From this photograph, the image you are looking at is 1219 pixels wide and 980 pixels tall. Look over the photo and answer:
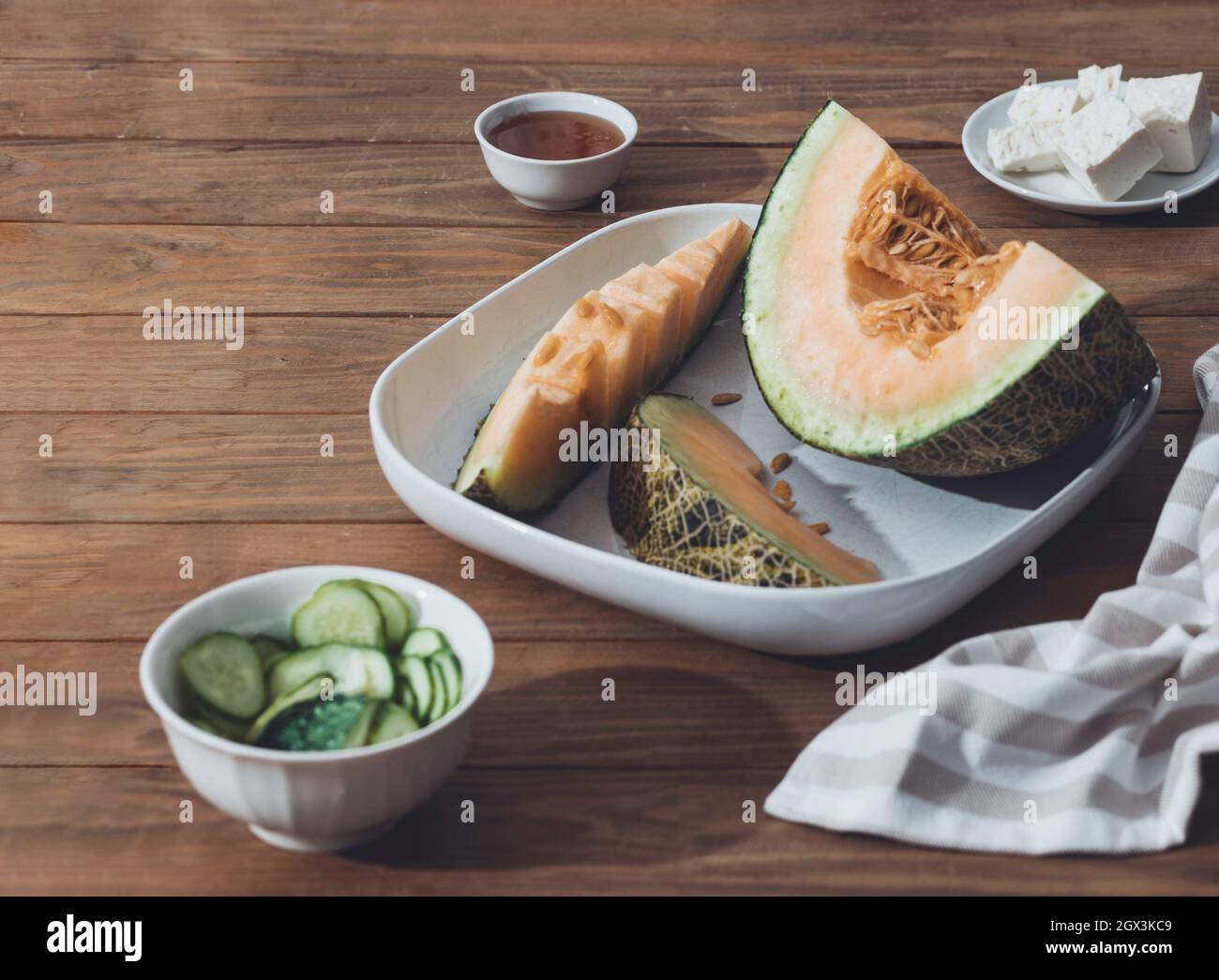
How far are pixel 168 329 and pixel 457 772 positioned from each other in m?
0.81

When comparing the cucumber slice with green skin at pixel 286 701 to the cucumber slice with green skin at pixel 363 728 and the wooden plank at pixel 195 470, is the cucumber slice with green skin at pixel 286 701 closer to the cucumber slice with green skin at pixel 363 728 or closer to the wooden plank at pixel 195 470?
the cucumber slice with green skin at pixel 363 728

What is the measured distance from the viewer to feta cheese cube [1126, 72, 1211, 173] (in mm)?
1747

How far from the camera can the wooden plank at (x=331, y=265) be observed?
167 centimetres

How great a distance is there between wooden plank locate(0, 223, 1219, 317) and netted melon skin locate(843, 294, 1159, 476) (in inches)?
18.8

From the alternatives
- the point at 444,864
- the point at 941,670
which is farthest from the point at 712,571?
the point at 444,864

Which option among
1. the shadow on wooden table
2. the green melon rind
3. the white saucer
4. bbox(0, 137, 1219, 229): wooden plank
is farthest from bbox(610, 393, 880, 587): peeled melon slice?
the white saucer

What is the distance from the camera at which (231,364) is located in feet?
5.10

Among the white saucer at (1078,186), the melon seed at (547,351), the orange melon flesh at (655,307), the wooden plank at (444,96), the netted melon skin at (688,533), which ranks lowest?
the netted melon skin at (688,533)

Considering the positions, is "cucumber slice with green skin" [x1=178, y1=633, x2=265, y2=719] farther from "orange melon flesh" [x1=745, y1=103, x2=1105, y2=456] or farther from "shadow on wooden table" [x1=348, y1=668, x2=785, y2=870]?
"orange melon flesh" [x1=745, y1=103, x2=1105, y2=456]

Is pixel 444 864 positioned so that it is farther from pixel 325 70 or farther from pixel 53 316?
pixel 325 70

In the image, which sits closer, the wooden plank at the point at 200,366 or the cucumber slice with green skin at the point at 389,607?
the cucumber slice with green skin at the point at 389,607

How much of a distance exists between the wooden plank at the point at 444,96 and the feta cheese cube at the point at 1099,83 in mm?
255

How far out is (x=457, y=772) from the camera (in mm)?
1054

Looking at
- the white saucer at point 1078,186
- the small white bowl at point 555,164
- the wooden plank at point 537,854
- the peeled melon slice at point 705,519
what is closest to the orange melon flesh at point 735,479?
the peeled melon slice at point 705,519
